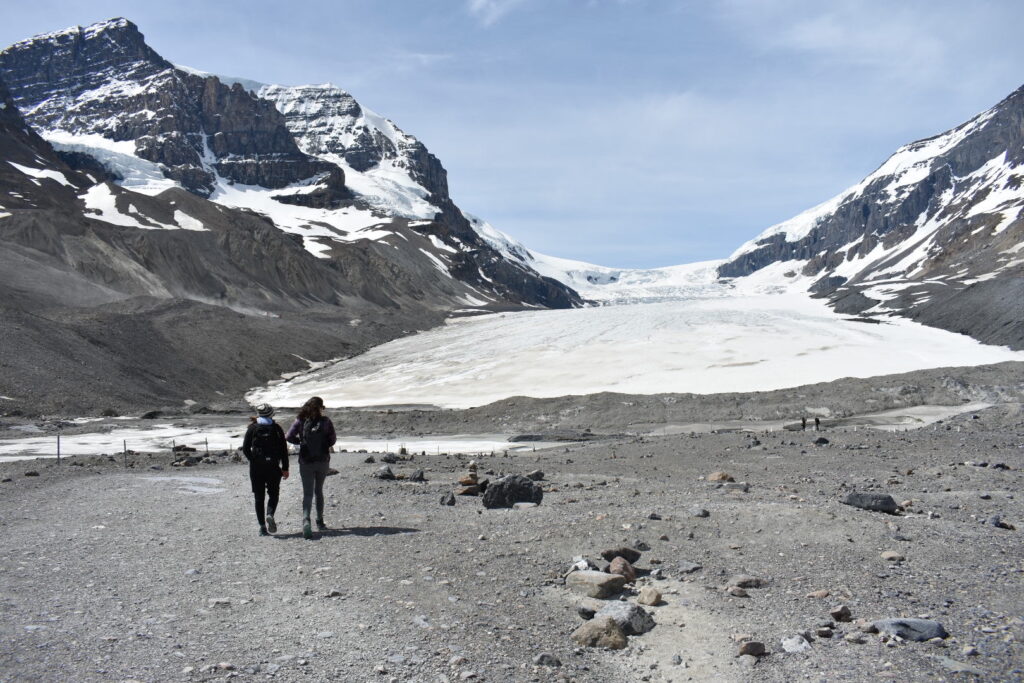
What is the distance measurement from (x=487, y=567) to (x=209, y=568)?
290 cm

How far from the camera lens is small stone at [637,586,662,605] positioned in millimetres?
7605

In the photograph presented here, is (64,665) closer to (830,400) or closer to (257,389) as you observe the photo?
(830,400)

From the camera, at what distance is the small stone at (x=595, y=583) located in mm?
7789

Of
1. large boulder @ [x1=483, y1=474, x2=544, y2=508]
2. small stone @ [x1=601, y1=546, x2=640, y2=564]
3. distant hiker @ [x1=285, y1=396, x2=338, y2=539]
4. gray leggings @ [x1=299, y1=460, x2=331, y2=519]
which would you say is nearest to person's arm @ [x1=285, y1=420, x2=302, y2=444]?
distant hiker @ [x1=285, y1=396, x2=338, y2=539]

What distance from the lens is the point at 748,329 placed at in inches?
2594

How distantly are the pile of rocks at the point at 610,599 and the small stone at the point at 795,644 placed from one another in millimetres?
1098

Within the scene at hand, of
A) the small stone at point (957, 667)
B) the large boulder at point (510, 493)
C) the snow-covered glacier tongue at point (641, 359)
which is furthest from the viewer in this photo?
the snow-covered glacier tongue at point (641, 359)

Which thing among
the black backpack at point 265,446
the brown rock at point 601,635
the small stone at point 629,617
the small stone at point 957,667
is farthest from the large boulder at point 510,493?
the small stone at point 957,667

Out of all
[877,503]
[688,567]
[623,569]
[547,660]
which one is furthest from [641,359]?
[547,660]

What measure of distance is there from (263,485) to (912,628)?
745cm

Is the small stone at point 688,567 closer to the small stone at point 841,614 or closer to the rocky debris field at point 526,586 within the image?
the rocky debris field at point 526,586

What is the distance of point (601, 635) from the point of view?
6738mm

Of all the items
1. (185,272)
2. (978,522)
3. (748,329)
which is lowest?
(978,522)

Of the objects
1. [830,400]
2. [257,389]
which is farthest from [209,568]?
[257,389]
